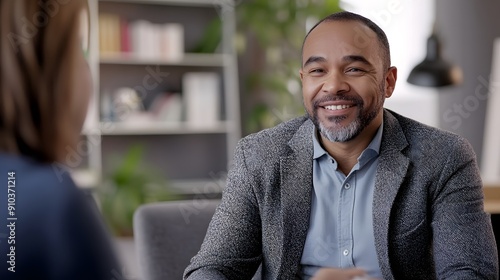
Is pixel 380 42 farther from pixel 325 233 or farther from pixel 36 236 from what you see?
pixel 36 236

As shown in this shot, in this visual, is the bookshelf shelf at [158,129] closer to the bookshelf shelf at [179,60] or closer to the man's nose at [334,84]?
the bookshelf shelf at [179,60]

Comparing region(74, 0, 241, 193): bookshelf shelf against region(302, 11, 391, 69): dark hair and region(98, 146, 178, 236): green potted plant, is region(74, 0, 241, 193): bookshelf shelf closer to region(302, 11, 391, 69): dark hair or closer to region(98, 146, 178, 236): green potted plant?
region(98, 146, 178, 236): green potted plant

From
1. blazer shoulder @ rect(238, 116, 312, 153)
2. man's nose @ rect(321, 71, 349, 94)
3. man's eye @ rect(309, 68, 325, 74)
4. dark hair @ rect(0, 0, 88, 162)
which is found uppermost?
man's eye @ rect(309, 68, 325, 74)

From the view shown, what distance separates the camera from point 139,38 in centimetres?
411

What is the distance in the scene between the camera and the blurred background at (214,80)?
13.2ft

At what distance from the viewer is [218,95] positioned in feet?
14.4

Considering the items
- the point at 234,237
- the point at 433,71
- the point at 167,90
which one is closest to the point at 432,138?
the point at 234,237

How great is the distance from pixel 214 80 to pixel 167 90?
0.99 ft

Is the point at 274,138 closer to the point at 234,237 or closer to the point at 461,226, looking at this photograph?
the point at 234,237

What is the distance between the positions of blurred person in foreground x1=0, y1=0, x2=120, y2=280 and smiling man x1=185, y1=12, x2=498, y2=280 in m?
0.93

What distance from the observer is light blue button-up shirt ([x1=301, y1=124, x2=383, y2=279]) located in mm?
1317

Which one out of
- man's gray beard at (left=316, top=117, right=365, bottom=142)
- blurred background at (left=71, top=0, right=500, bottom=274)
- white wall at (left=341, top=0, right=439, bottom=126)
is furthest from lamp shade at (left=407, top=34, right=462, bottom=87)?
man's gray beard at (left=316, top=117, right=365, bottom=142)

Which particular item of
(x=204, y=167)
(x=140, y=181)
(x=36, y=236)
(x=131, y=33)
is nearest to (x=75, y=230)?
(x=36, y=236)

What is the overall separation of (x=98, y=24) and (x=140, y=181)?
94 cm
